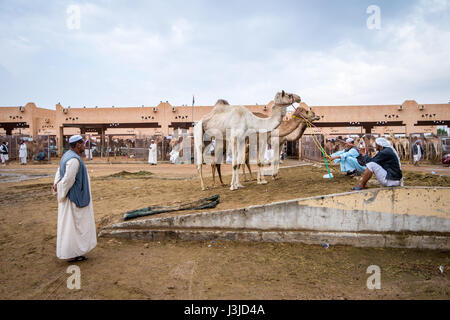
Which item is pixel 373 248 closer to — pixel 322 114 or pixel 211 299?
pixel 211 299

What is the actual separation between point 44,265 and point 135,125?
30.9 meters

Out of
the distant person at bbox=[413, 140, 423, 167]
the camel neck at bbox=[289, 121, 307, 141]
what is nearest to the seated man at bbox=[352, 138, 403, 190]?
the camel neck at bbox=[289, 121, 307, 141]

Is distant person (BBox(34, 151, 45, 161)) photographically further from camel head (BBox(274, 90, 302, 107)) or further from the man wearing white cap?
the man wearing white cap


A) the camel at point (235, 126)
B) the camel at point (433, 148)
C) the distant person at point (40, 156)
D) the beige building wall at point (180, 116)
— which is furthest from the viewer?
the beige building wall at point (180, 116)

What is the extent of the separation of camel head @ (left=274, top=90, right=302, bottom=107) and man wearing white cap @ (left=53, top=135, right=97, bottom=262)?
614cm

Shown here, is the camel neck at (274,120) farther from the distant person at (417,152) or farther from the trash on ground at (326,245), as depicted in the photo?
the distant person at (417,152)

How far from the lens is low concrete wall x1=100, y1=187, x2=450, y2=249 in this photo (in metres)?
4.46

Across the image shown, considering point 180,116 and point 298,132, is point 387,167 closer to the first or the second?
point 298,132

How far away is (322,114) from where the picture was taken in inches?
1141

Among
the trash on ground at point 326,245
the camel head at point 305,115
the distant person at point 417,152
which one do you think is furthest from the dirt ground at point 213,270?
the distant person at point 417,152


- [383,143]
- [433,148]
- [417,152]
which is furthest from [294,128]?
[433,148]

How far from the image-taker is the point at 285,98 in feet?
28.2

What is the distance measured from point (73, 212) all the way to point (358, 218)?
14.0 feet

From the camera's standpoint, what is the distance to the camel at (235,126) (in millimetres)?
7957
